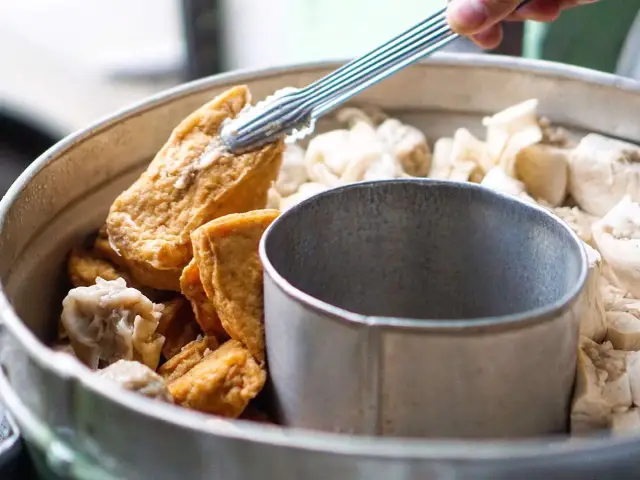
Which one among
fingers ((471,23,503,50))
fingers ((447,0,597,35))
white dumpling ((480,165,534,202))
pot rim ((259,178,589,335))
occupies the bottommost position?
white dumpling ((480,165,534,202))

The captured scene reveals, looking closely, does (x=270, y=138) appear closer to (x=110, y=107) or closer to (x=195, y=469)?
(x=195, y=469)

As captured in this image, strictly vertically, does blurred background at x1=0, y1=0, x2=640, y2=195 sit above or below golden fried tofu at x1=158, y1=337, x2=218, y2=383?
below

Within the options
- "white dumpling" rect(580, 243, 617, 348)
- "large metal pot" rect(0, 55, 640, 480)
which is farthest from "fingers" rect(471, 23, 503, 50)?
"white dumpling" rect(580, 243, 617, 348)

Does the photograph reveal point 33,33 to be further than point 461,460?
Yes

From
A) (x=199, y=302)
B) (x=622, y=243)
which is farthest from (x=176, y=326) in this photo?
(x=622, y=243)

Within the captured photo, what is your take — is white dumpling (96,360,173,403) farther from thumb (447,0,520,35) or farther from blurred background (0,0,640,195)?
blurred background (0,0,640,195)

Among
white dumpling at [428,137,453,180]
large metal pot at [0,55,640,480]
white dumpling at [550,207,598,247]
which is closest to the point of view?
large metal pot at [0,55,640,480]

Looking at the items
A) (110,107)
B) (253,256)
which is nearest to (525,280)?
(253,256)

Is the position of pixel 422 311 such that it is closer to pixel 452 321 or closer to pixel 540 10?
pixel 452 321

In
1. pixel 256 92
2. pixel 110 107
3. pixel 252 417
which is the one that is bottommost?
pixel 110 107
